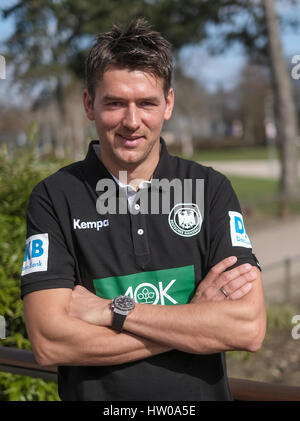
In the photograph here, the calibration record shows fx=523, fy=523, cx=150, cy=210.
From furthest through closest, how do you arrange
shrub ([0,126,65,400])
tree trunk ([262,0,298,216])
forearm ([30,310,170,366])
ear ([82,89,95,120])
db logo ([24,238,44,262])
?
tree trunk ([262,0,298,216]) → shrub ([0,126,65,400]) → ear ([82,89,95,120]) → db logo ([24,238,44,262]) → forearm ([30,310,170,366])

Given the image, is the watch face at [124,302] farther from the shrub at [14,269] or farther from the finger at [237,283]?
the shrub at [14,269]

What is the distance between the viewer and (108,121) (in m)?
2.05

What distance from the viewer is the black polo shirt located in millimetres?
1938

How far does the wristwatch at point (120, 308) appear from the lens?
1.90 metres

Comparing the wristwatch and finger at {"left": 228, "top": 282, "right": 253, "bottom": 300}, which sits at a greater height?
finger at {"left": 228, "top": 282, "right": 253, "bottom": 300}

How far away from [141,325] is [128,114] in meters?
0.80

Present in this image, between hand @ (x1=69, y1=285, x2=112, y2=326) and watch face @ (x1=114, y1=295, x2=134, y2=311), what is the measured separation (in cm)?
4

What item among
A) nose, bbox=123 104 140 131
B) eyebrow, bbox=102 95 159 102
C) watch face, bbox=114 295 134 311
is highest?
eyebrow, bbox=102 95 159 102

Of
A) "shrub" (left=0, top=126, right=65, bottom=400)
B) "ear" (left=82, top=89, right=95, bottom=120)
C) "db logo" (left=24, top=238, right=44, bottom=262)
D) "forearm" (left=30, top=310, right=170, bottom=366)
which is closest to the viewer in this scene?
"forearm" (left=30, top=310, right=170, bottom=366)

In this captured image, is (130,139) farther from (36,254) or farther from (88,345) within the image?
(88,345)

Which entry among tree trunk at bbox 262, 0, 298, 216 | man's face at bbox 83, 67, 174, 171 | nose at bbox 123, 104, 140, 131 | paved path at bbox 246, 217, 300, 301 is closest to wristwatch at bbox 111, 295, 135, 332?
man's face at bbox 83, 67, 174, 171

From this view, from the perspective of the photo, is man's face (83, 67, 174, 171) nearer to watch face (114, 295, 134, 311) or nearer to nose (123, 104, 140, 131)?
nose (123, 104, 140, 131)

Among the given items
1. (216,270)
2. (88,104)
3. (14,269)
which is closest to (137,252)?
(216,270)

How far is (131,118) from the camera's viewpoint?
2.02m
